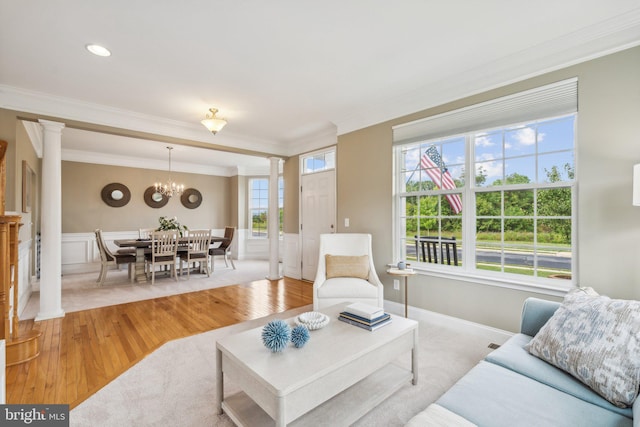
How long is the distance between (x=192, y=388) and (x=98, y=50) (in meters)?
2.83

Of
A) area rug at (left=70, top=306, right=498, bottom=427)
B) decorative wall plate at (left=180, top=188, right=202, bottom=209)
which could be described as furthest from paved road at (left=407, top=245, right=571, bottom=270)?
decorative wall plate at (left=180, top=188, right=202, bottom=209)

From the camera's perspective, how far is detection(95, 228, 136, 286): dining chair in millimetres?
4901

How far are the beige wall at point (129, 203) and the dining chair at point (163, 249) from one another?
2.16 meters

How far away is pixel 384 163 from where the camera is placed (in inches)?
146

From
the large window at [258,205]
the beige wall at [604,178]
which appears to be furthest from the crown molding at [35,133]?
the beige wall at [604,178]

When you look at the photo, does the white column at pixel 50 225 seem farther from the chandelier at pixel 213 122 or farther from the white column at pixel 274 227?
the white column at pixel 274 227

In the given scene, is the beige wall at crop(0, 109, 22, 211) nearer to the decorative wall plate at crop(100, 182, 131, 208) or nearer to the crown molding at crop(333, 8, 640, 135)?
the decorative wall plate at crop(100, 182, 131, 208)

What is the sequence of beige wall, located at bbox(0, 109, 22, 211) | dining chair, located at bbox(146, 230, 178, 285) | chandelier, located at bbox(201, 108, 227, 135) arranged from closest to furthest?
beige wall, located at bbox(0, 109, 22, 211), chandelier, located at bbox(201, 108, 227, 135), dining chair, located at bbox(146, 230, 178, 285)

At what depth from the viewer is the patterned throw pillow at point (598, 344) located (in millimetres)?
1243

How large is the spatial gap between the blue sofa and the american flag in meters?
1.82

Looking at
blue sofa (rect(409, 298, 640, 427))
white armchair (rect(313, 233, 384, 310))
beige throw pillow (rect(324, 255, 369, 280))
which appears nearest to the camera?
blue sofa (rect(409, 298, 640, 427))

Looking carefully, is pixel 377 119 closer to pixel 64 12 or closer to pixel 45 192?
pixel 64 12

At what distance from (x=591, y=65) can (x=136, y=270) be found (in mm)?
6578

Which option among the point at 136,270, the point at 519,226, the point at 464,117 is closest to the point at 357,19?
the point at 464,117
